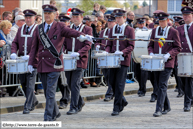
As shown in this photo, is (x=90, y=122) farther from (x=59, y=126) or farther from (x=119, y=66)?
(x=119, y=66)

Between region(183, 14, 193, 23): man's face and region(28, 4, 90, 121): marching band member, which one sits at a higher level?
region(183, 14, 193, 23): man's face

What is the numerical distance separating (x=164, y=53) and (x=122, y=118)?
178 cm

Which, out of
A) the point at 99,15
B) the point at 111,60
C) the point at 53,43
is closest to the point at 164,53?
the point at 111,60

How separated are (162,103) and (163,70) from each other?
2.41ft

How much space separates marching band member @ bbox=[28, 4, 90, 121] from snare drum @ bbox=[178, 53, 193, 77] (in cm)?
273

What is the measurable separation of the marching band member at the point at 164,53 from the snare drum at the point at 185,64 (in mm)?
245

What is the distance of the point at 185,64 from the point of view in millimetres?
10391

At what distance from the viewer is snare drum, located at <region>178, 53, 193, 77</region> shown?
34.0 ft

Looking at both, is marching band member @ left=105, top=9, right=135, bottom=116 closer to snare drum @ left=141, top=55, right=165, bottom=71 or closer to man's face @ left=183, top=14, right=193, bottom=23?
snare drum @ left=141, top=55, right=165, bottom=71

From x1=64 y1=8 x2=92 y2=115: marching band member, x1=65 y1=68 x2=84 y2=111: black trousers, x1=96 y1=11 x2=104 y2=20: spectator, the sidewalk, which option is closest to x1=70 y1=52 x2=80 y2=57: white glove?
x1=64 y1=8 x2=92 y2=115: marching band member

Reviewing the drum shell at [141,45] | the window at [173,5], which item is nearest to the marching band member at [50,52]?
the drum shell at [141,45]

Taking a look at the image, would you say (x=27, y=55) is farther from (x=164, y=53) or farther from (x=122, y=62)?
(x=164, y=53)

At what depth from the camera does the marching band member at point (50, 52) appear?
9070mm

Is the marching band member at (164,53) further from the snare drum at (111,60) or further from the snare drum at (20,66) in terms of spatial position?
the snare drum at (20,66)
